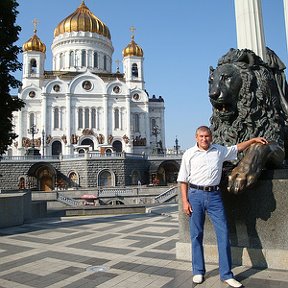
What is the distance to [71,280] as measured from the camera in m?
4.02

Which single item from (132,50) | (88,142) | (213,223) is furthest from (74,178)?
(213,223)

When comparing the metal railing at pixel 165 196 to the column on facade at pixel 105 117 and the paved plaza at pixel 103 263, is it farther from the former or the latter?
the column on facade at pixel 105 117

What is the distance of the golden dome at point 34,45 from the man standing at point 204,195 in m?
55.3

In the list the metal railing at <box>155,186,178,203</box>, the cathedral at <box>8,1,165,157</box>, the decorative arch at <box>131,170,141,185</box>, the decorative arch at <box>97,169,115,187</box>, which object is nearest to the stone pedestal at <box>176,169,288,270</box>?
the metal railing at <box>155,186,178,203</box>

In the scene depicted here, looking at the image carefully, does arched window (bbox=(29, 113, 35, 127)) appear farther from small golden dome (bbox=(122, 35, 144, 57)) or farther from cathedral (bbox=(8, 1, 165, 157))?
small golden dome (bbox=(122, 35, 144, 57))

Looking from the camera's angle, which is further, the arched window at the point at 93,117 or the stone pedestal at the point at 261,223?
the arched window at the point at 93,117

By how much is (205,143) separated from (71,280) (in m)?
2.36

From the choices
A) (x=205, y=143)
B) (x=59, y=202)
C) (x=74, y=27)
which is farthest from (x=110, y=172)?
(x=205, y=143)

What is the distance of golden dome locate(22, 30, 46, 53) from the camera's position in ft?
175

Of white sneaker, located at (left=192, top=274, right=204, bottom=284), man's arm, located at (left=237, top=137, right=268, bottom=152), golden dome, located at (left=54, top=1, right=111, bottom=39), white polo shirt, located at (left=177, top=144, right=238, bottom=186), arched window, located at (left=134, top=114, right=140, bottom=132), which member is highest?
golden dome, located at (left=54, top=1, right=111, bottom=39)

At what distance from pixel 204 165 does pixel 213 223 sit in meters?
0.64

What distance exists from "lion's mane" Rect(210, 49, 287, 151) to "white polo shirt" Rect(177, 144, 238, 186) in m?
0.92

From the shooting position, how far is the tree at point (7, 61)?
9427mm

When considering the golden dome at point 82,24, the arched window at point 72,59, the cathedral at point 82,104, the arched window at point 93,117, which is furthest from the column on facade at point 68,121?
the golden dome at point 82,24
